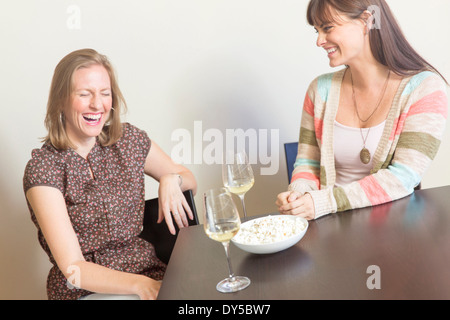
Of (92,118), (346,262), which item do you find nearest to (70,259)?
(92,118)

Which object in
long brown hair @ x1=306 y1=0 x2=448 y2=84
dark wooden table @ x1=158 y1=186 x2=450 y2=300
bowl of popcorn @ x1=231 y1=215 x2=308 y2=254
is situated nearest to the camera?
dark wooden table @ x1=158 y1=186 x2=450 y2=300

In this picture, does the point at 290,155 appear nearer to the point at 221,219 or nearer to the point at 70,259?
the point at 70,259

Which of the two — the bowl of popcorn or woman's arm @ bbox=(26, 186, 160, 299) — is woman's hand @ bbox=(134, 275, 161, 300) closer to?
woman's arm @ bbox=(26, 186, 160, 299)

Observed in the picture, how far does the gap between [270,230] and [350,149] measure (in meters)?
0.74

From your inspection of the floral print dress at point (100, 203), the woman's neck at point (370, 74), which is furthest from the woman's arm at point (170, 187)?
the woman's neck at point (370, 74)

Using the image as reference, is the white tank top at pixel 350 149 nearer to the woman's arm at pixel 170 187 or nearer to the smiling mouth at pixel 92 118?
the woman's arm at pixel 170 187

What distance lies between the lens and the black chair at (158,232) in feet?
5.57

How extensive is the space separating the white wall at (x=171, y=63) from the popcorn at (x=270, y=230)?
4.20ft

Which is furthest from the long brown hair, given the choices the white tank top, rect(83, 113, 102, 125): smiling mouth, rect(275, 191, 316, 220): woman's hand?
rect(83, 113, 102, 125): smiling mouth

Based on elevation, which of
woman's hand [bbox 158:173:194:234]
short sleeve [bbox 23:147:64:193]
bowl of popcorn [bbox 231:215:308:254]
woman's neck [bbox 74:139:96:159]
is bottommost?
woman's hand [bbox 158:173:194:234]

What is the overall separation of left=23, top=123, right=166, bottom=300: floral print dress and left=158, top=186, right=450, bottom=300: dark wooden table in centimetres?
40

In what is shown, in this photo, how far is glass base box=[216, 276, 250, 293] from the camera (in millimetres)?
912

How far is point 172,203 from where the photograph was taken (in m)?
1.55
